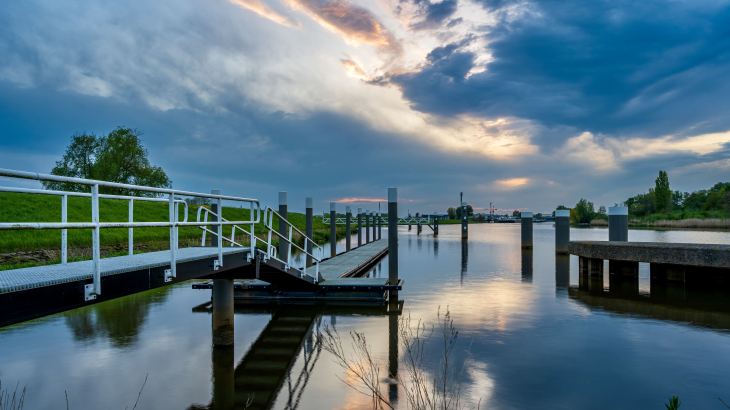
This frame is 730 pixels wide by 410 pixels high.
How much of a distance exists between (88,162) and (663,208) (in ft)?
362

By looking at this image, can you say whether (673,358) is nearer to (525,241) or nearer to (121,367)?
(121,367)

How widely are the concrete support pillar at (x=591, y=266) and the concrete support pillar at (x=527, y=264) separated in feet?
7.92

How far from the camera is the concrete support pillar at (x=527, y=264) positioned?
19.8 m

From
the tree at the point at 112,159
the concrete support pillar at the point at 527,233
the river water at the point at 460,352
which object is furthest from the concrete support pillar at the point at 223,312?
the tree at the point at 112,159

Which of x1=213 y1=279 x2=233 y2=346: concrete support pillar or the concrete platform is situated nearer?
x1=213 y1=279 x2=233 y2=346: concrete support pillar

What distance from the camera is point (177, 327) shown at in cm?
1093

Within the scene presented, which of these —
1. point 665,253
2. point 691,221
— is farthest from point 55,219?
point 691,221

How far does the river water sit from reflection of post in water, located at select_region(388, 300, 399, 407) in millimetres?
84

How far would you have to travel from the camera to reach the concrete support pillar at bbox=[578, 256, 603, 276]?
18.9 m

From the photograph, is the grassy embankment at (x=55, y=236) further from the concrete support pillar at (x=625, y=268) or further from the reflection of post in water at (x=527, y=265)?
the concrete support pillar at (x=625, y=268)

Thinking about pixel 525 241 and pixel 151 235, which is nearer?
pixel 151 235

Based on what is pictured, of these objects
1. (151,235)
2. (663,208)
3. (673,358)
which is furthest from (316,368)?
(663,208)

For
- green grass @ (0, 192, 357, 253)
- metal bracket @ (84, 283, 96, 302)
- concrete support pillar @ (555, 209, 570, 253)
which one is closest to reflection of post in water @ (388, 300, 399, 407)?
metal bracket @ (84, 283, 96, 302)

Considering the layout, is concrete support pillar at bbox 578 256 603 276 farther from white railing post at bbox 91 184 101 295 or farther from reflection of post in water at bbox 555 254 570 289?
white railing post at bbox 91 184 101 295
